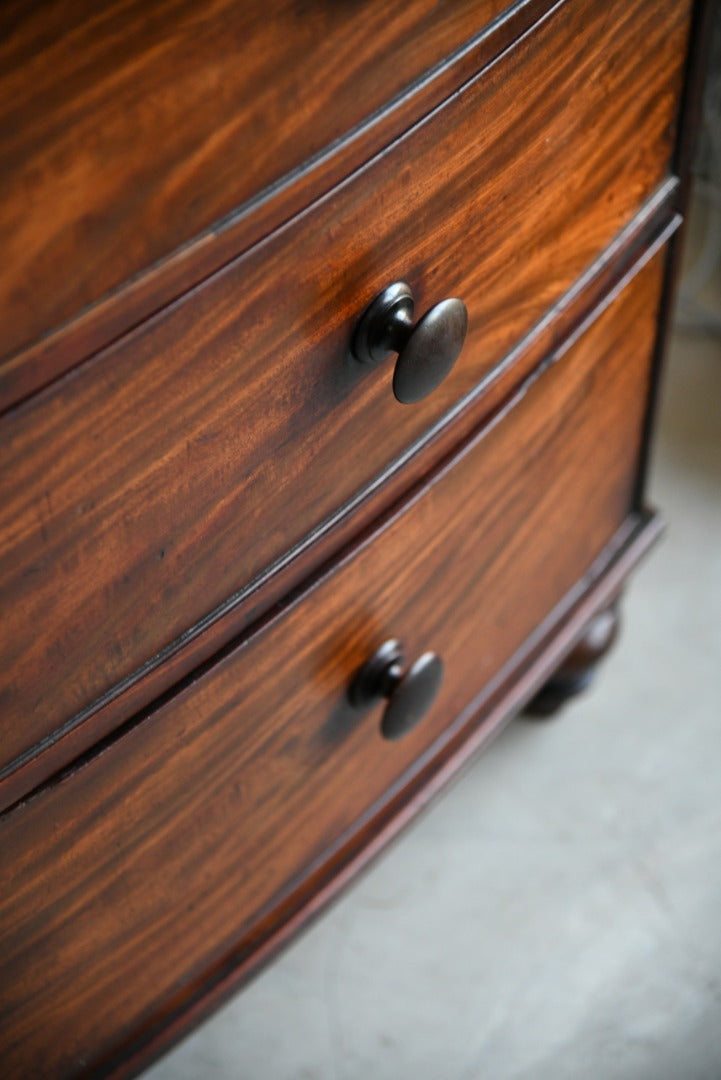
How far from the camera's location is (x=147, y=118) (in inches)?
12.4

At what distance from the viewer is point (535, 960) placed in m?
0.80

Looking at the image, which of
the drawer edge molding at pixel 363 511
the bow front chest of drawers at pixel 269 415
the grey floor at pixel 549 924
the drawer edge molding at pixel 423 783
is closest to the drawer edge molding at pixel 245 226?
the bow front chest of drawers at pixel 269 415

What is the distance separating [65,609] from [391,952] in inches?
19.4

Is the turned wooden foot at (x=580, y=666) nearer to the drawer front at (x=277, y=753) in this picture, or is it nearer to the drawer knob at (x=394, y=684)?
the drawer front at (x=277, y=753)

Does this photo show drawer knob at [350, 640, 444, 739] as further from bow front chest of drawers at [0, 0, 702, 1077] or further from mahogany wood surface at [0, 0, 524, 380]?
mahogany wood surface at [0, 0, 524, 380]

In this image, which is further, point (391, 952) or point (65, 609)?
point (391, 952)

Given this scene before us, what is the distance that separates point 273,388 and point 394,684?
0.68 ft

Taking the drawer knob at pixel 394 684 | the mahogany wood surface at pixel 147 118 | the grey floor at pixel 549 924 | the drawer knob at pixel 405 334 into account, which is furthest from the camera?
the grey floor at pixel 549 924

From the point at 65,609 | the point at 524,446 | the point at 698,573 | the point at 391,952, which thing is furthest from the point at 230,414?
the point at 698,573

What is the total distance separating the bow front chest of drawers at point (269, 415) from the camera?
12.9 inches

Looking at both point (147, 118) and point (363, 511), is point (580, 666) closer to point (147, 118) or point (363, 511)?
point (363, 511)

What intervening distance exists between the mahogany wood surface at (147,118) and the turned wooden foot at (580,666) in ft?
1.77

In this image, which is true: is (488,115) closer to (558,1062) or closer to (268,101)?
(268,101)

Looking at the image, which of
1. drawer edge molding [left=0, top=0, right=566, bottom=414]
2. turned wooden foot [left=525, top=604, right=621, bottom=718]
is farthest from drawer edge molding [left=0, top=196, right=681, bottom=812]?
turned wooden foot [left=525, top=604, right=621, bottom=718]
